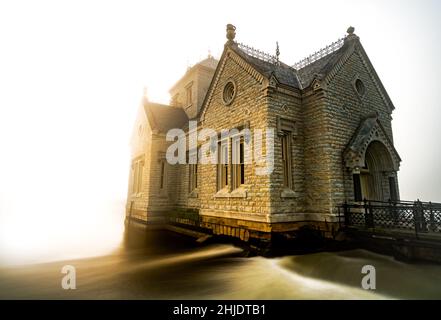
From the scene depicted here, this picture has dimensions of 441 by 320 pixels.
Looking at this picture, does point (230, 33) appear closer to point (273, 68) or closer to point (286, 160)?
point (273, 68)

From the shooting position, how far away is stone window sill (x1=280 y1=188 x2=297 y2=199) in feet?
32.7

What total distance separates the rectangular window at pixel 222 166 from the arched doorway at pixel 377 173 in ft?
23.6

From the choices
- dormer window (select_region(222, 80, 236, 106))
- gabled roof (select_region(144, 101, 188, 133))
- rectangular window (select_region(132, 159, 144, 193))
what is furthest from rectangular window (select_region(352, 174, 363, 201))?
rectangular window (select_region(132, 159, 144, 193))

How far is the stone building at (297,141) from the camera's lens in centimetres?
1010

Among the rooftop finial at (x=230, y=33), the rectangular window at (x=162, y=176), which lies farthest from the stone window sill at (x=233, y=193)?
the rooftop finial at (x=230, y=33)

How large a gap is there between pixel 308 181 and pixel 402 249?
4.18 metres

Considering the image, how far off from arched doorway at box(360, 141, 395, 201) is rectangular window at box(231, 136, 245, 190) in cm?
620

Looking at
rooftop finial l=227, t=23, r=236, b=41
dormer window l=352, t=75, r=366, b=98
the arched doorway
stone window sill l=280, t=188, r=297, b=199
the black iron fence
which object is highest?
rooftop finial l=227, t=23, r=236, b=41

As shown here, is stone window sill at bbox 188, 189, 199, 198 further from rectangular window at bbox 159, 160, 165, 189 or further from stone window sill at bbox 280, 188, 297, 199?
stone window sill at bbox 280, 188, 297, 199

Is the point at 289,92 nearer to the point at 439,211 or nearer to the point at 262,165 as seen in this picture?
the point at 262,165

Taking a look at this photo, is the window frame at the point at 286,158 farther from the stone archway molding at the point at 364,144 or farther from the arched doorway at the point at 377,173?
the arched doorway at the point at 377,173

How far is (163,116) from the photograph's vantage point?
21156 millimetres
